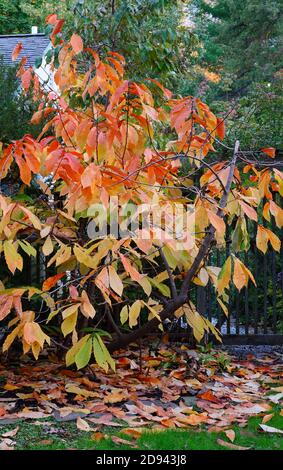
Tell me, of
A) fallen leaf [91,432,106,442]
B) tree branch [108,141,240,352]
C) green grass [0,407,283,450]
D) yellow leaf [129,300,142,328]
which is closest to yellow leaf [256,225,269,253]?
tree branch [108,141,240,352]

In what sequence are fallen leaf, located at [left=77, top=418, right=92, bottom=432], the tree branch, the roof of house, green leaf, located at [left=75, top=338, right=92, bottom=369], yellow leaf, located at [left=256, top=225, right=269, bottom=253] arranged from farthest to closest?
1. the roof of house
2. the tree branch
3. yellow leaf, located at [left=256, top=225, right=269, bottom=253]
4. green leaf, located at [left=75, top=338, right=92, bottom=369]
5. fallen leaf, located at [left=77, top=418, right=92, bottom=432]

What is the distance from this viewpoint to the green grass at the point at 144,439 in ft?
9.78

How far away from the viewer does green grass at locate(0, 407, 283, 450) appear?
Result: 298 cm

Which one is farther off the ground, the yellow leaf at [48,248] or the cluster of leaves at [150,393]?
the yellow leaf at [48,248]

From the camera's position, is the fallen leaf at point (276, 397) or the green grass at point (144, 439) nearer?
the green grass at point (144, 439)

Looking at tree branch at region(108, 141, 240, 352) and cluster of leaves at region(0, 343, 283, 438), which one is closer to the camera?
cluster of leaves at region(0, 343, 283, 438)

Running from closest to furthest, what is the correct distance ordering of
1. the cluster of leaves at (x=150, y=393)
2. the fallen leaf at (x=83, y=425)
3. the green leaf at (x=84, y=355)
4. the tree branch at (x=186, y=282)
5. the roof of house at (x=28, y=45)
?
the fallen leaf at (x=83, y=425)
the cluster of leaves at (x=150, y=393)
the green leaf at (x=84, y=355)
the tree branch at (x=186, y=282)
the roof of house at (x=28, y=45)

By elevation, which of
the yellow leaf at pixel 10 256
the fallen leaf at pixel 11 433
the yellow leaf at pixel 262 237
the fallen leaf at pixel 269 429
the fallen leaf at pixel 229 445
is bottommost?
the fallen leaf at pixel 229 445

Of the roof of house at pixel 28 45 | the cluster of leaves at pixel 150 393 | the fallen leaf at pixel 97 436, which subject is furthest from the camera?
the roof of house at pixel 28 45

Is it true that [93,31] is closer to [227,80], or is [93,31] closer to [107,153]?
[107,153]

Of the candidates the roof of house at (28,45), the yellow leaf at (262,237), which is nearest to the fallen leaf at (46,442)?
the yellow leaf at (262,237)

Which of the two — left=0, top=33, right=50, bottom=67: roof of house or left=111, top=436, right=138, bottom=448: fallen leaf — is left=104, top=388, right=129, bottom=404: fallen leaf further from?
left=0, top=33, right=50, bottom=67: roof of house

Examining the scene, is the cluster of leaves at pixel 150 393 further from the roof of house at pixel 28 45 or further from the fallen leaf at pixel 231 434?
the roof of house at pixel 28 45

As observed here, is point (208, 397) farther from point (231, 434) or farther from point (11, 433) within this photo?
point (11, 433)
